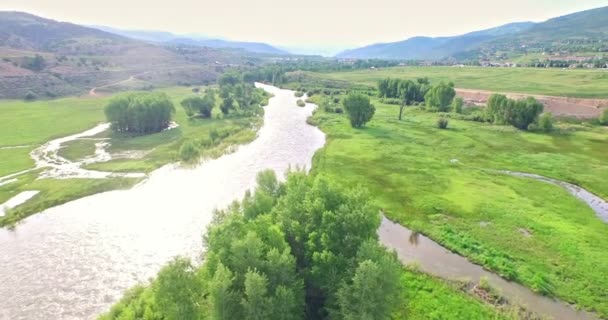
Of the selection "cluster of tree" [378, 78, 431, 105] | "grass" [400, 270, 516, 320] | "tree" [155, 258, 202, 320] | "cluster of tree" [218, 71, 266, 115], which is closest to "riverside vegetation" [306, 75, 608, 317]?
"grass" [400, 270, 516, 320]

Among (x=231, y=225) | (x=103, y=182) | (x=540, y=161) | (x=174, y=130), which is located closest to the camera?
(x=231, y=225)

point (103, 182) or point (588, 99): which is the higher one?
point (588, 99)

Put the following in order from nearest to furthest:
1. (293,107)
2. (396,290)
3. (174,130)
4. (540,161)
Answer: (396,290) < (540,161) < (174,130) < (293,107)

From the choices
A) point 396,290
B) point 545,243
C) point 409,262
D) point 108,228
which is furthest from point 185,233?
point 545,243

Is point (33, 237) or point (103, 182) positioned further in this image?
point (103, 182)

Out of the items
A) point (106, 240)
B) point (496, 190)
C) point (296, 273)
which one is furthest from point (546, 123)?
point (106, 240)

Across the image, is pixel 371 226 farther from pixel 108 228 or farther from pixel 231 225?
pixel 108 228
